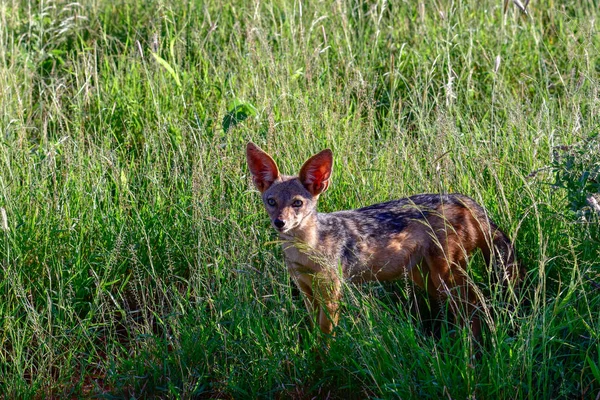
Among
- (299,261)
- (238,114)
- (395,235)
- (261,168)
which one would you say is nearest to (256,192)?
(261,168)

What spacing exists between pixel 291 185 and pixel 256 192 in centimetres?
68

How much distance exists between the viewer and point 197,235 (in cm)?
529

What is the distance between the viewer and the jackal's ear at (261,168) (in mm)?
4984

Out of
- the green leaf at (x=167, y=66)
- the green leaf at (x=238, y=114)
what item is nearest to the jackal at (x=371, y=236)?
the green leaf at (x=238, y=114)

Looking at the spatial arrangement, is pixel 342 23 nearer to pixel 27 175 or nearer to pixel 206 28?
pixel 206 28

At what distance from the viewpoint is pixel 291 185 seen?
5027mm

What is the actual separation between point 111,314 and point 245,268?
800 millimetres

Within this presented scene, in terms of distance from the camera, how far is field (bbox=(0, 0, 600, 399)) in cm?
428

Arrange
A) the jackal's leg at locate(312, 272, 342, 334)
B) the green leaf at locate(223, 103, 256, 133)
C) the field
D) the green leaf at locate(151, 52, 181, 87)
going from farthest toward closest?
the green leaf at locate(151, 52, 181, 87) < the green leaf at locate(223, 103, 256, 133) < the jackal's leg at locate(312, 272, 342, 334) < the field

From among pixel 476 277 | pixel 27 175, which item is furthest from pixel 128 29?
pixel 476 277

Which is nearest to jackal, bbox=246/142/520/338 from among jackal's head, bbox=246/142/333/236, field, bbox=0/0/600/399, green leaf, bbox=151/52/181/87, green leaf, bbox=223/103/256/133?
jackal's head, bbox=246/142/333/236

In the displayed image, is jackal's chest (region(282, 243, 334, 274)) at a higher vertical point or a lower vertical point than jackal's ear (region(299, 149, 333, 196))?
lower

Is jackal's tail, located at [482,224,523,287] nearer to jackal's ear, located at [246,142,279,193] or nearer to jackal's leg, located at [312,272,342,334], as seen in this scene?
jackal's leg, located at [312,272,342,334]

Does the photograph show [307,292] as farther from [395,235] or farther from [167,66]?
[167,66]
